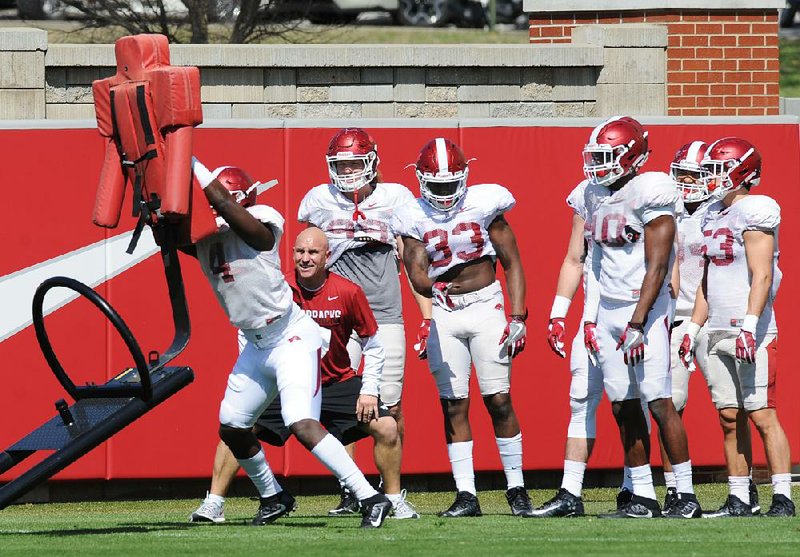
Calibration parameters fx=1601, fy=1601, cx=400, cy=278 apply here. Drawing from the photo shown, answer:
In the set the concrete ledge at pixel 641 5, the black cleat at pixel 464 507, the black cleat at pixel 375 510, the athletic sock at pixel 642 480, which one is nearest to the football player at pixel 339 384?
the black cleat at pixel 464 507

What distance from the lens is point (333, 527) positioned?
777cm

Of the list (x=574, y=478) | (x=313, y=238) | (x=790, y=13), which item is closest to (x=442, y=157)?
(x=313, y=238)

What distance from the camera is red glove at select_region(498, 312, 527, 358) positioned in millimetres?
8438

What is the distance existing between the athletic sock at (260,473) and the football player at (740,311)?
2.38 m

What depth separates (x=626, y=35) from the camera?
11266 millimetres

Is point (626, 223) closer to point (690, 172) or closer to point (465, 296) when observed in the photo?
point (465, 296)

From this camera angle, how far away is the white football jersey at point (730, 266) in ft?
28.4

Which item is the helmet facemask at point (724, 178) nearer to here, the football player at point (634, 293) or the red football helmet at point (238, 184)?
the football player at point (634, 293)

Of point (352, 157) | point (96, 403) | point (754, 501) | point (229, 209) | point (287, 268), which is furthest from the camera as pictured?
point (287, 268)

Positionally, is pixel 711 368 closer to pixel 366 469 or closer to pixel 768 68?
pixel 366 469

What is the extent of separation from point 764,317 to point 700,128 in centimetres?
210

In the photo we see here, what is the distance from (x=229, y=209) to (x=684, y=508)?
9.47 feet

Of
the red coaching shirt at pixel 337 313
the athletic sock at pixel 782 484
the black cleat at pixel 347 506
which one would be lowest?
the black cleat at pixel 347 506

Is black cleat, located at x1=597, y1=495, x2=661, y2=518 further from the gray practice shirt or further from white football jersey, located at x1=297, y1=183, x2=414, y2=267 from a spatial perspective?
white football jersey, located at x1=297, y1=183, x2=414, y2=267
